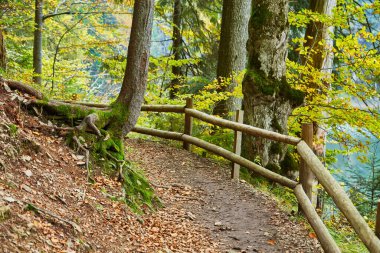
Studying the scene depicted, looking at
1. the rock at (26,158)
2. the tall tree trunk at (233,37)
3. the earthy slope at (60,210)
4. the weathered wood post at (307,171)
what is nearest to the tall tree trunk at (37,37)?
the tall tree trunk at (233,37)

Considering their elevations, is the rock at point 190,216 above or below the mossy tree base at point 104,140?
below

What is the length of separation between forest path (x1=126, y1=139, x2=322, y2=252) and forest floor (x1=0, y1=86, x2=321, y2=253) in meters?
0.01

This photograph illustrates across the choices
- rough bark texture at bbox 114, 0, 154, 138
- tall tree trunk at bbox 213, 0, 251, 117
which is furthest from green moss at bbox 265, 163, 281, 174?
rough bark texture at bbox 114, 0, 154, 138

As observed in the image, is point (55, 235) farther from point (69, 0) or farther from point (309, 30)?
point (69, 0)

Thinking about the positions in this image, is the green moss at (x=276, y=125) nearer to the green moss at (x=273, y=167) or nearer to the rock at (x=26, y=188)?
the green moss at (x=273, y=167)

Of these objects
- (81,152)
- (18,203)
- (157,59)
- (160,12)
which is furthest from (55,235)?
(160,12)

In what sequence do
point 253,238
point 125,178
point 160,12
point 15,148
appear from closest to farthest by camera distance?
point 15,148, point 253,238, point 125,178, point 160,12

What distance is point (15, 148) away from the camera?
4738 mm

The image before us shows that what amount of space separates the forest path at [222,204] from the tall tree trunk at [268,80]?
1.00 metres

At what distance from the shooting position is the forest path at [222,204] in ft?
18.2

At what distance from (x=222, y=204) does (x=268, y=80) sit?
2.73 metres

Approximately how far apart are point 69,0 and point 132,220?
494 inches

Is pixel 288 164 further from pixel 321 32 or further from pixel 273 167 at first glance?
pixel 321 32

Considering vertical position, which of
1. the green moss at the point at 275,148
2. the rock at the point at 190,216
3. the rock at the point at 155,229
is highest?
the green moss at the point at 275,148
